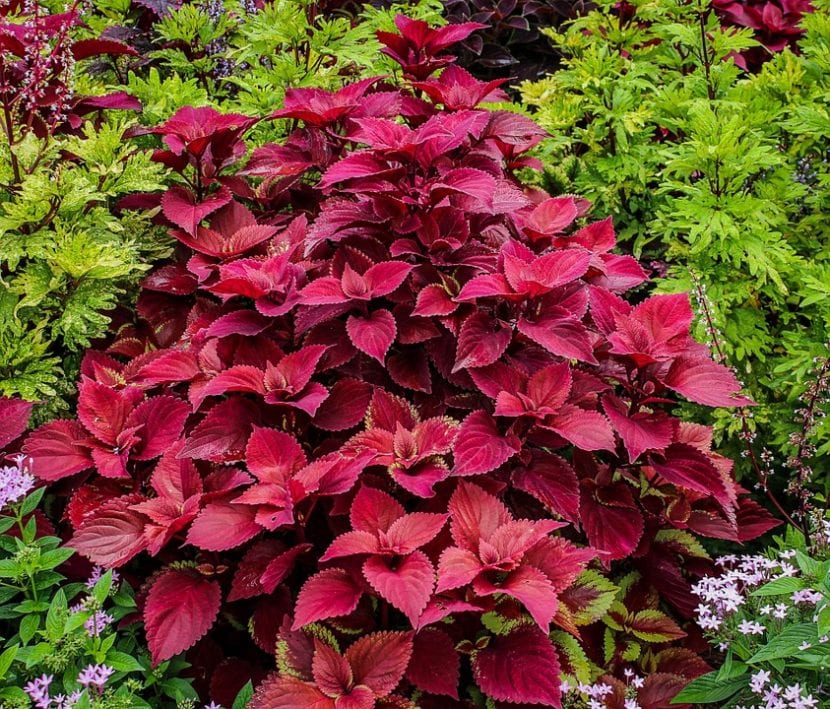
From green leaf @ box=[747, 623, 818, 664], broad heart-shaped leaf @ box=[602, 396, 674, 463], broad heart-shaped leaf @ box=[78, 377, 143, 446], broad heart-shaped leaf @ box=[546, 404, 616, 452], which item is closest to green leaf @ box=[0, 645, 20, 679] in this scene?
broad heart-shaped leaf @ box=[78, 377, 143, 446]

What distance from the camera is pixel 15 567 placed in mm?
1575

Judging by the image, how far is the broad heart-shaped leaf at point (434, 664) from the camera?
5.08 feet

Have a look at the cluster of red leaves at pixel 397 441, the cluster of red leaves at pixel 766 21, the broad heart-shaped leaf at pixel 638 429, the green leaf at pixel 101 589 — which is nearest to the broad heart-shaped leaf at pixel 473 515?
the cluster of red leaves at pixel 397 441

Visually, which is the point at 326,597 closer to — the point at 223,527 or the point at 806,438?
the point at 223,527

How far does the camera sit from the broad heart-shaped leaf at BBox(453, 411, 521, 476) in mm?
1659

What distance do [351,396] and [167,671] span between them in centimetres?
68

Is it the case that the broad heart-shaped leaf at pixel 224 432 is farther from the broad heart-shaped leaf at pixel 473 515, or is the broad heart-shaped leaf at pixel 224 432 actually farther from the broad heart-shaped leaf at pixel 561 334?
the broad heart-shaped leaf at pixel 561 334

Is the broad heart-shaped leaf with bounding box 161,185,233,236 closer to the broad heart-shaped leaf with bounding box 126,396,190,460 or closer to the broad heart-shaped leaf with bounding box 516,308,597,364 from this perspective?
the broad heart-shaped leaf with bounding box 126,396,190,460

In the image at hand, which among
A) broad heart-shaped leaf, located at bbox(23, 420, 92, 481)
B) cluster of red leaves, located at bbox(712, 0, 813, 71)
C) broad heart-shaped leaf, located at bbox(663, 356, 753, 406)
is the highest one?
cluster of red leaves, located at bbox(712, 0, 813, 71)

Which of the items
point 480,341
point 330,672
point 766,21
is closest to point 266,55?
point 480,341

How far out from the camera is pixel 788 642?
1.54 m

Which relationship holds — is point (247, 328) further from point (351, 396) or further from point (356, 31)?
point (356, 31)

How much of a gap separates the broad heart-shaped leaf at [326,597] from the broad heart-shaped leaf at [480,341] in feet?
1.61

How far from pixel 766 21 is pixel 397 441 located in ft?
10.0
